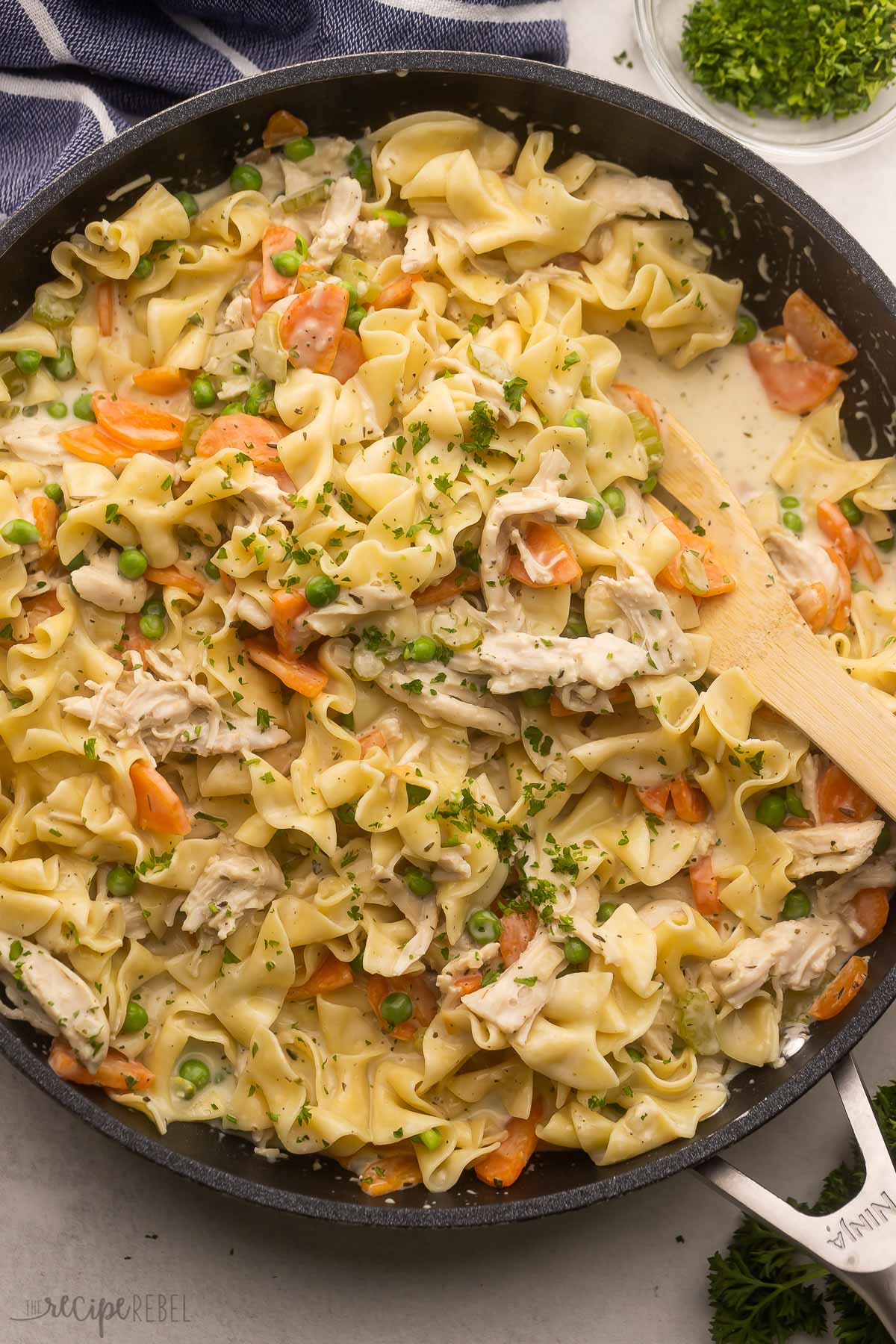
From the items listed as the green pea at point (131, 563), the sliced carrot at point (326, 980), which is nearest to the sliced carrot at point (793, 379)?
→ the green pea at point (131, 563)

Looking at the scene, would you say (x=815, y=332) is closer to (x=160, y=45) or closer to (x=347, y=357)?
(x=347, y=357)

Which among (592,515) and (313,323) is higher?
(592,515)

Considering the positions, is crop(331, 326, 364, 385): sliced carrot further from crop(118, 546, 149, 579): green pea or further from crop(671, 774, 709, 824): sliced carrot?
crop(671, 774, 709, 824): sliced carrot

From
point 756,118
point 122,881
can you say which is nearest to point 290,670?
point 122,881

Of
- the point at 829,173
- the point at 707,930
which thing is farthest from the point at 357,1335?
the point at 829,173


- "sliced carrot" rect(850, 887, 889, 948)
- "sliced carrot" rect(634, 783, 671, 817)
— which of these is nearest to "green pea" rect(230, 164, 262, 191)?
"sliced carrot" rect(634, 783, 671, 817)

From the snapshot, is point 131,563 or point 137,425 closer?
point 131,563

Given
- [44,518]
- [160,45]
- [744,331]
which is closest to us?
[44,518]
